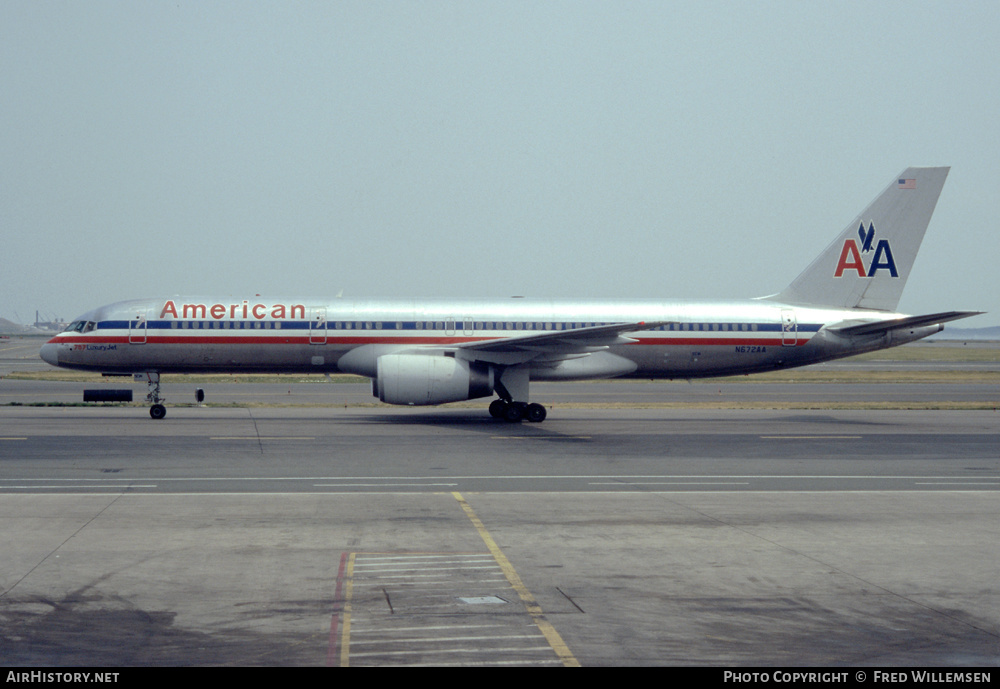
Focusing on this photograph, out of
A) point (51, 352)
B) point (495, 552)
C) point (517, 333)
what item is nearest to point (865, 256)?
point (517, 333)

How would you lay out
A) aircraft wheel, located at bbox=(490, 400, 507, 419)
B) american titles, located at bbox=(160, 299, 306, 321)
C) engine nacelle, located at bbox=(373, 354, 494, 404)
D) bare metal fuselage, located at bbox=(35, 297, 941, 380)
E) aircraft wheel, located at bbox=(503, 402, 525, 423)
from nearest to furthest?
1. engine nacelle, located at bbox=(373, 354, 494, 404)
2. aircraft wheel, located at bbox=(503, 402, 525, 423)
3. aircraft wheel, located at bbox=(490, 400, 507, 419)
4. bare metal fuselage, located at bbox=(35, 297, 941, 380)
5. american titles, located at bbox=(160, 299, 306, 321)

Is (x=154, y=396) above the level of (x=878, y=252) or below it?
below

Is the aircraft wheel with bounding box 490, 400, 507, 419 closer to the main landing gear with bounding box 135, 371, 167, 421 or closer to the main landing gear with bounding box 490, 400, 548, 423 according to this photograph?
the main landing gear with bounding box 490, 400, 548, 423

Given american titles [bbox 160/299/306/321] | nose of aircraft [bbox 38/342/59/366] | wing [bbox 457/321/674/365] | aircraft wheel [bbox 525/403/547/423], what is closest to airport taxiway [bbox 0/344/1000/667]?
wing [bbox 457/321/674/365]

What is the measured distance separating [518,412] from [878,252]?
57.6ft

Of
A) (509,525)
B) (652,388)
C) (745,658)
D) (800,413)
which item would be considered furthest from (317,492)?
(652,388)

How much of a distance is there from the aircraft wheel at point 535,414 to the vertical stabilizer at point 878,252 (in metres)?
13.1

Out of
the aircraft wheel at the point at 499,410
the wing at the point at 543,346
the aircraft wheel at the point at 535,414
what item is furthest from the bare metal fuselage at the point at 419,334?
the aircraft wheel at the point at 499,410

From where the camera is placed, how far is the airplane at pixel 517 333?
32.8 meters

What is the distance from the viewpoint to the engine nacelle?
31016 mm

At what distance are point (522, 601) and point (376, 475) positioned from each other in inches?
412

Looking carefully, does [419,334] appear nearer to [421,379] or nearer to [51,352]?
[421,379]

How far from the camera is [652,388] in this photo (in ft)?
185

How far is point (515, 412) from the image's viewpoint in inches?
1312
